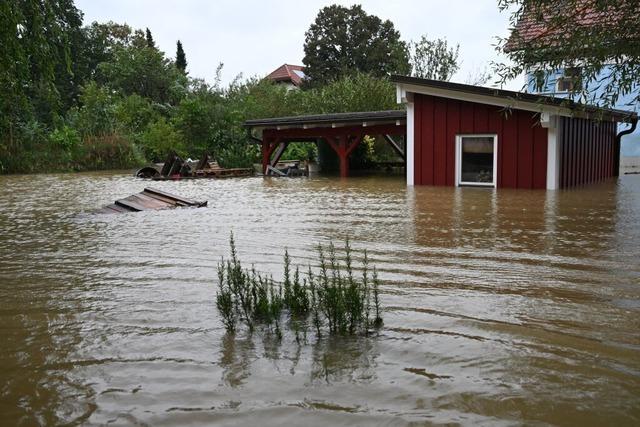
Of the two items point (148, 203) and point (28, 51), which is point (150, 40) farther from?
point (28, 51)

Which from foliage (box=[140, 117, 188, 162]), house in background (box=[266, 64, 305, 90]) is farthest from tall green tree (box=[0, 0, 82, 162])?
house in background (box=[266, 64, 305, 90])

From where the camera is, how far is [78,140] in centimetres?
2820

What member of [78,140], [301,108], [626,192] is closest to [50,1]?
[626,192]

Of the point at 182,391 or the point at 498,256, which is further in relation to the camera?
the point at 498,256

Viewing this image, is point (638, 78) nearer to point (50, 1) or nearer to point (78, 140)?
point (50, 1)

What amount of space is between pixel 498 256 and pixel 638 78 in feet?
7.34

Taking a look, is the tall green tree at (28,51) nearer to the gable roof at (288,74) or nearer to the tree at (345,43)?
the tree at (345,43)

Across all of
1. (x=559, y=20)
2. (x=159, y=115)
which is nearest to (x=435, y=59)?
(x=159, y=115)

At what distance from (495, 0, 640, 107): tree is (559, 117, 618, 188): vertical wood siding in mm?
8081

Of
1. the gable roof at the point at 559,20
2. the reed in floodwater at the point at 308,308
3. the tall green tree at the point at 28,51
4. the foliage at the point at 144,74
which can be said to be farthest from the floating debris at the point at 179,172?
the reed in floodwater at the point at 308,308

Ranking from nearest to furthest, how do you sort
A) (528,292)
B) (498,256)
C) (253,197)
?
(528,292) < (498,256) < (253,197)

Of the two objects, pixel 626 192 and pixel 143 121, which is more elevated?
pixel 143 121

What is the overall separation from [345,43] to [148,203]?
4739 cm

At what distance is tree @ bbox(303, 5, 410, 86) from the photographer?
54562mm
